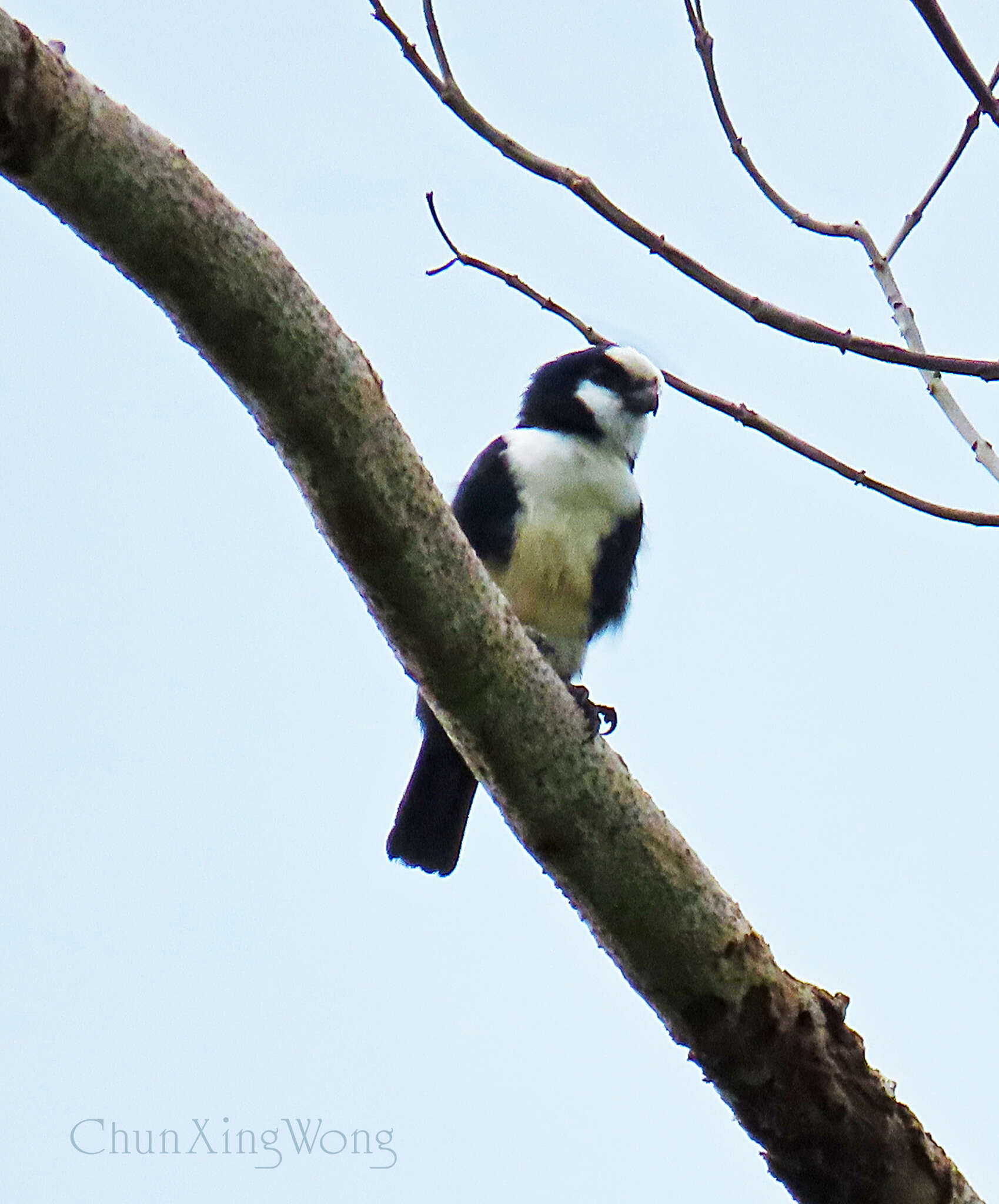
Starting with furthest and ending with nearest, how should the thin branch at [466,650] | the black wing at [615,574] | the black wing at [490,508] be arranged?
1. the black wing at [615,574]
2. the black wing at [490,508]
3. the thin branch at [466,650]

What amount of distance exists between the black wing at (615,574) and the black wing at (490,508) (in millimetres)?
306

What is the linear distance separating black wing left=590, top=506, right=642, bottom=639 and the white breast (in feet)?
0.08

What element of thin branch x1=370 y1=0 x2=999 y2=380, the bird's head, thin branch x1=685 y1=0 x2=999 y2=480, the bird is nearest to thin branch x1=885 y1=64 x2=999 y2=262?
thin branch x1=685 y1=0 x2=999 y2=480

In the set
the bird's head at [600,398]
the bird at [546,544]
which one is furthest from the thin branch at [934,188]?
the bird's head at [600,398]

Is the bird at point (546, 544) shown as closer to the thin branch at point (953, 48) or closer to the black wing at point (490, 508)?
the black wing at point (490, 508)

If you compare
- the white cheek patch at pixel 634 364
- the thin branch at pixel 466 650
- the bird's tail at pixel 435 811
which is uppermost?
the white cheek patch at pixel 634 364

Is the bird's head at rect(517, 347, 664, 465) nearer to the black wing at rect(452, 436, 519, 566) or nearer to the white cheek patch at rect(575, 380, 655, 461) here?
the white cheek patch at rect(575, 380, 655, 461)

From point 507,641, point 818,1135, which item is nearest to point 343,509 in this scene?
point 507,641

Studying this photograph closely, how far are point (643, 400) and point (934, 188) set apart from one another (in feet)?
7.51

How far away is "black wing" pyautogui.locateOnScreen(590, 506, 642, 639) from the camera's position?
486 centimetres

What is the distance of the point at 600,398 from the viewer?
530 centimetres

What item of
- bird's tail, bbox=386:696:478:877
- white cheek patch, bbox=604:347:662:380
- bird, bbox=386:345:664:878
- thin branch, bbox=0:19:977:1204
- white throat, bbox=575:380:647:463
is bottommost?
thin branch, bbox=0:19:977:1204

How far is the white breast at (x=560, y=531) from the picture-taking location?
471 centimetres

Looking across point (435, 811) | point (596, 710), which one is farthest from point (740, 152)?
point (435, 811)
